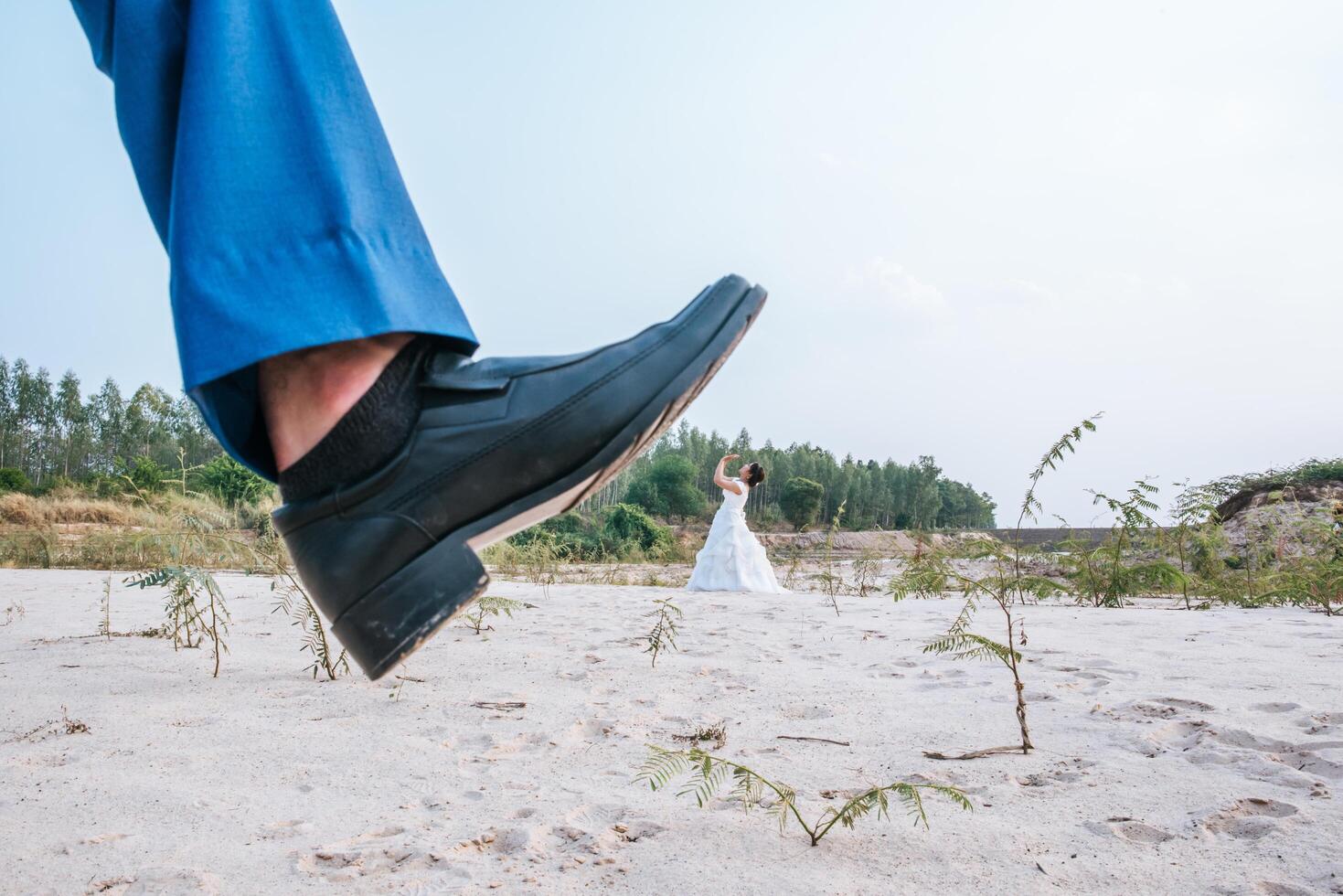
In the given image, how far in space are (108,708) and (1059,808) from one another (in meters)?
2.68

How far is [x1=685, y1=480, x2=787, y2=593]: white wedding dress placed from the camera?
31.6ft

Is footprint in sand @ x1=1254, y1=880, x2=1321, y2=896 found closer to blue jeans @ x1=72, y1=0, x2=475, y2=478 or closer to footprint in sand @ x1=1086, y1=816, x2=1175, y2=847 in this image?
footprint in sand @ x1=1086, y1=816, x2=1175, y2=847

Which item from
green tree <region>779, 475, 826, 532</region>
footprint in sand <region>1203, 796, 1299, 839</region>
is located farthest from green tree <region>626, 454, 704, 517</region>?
footprint in sand <region>1203, 796, 1299, 839</region>

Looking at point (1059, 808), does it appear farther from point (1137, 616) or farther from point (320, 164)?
point (1137, 616)

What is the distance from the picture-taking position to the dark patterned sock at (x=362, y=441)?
3.59ft

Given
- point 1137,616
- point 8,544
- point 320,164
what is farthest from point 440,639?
point 8,544

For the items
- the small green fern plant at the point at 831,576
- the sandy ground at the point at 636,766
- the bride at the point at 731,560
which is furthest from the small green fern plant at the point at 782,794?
the bride at the point at 731,560

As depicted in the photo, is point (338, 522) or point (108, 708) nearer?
point (338, 522)

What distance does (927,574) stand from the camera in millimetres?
5082

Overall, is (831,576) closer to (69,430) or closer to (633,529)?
(633,529)

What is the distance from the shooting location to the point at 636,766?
207 centimetres

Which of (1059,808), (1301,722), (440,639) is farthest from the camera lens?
(440,639)

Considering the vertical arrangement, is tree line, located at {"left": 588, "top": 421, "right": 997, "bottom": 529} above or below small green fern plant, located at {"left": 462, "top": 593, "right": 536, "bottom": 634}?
above

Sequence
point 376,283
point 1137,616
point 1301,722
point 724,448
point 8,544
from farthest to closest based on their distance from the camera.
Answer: point 724,448, point 8,544, point 1137,616, point 1301,722, point 376,283
